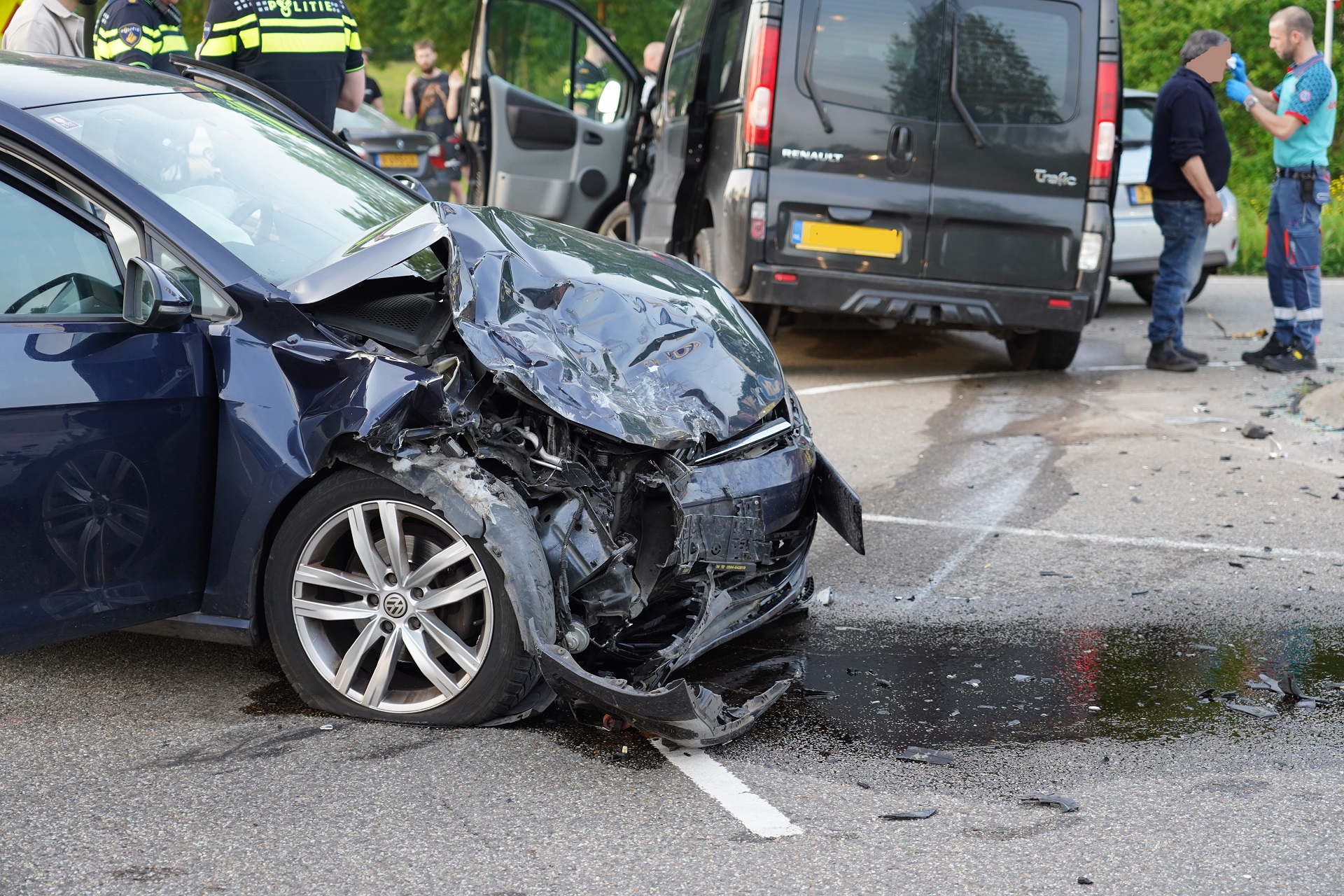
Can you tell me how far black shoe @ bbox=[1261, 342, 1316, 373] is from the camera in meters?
8.80

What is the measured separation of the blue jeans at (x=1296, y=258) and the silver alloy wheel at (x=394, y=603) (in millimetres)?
6776

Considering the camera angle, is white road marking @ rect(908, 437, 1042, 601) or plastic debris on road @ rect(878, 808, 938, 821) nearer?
plastic debris on road @ rect(878, 808, 938, 821)

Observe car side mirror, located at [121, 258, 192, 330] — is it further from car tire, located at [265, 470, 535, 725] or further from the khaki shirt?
the khaki shirt

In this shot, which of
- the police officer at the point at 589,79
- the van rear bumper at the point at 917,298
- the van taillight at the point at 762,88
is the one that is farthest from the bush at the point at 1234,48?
the van taillight at the point at 762,88

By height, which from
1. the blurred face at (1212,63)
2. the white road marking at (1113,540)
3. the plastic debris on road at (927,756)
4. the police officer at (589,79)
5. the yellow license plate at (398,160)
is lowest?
the plastic debris on road at (927,756)

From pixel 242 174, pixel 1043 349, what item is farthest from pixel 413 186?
pixel 1043 349

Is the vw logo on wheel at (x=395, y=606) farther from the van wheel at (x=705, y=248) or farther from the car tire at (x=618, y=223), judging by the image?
the car tire at (x=618, y=223)

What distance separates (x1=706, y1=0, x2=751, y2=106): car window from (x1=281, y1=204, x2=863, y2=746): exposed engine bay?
424cm

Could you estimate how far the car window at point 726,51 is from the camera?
8.01m

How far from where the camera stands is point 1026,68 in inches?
314

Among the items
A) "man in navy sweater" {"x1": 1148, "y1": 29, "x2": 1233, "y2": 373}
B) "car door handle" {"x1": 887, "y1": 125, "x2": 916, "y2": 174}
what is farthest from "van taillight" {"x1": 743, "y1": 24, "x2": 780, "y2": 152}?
"man in navy sweater" {"x1": 1148, "y1": 29, "x2": 1233, "y2": 373}

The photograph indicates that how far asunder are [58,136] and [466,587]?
1.62m

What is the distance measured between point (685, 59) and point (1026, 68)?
219 centimetres

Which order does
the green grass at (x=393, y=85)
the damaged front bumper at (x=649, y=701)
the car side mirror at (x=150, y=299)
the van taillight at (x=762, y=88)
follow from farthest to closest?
1. the green grass at (x=393, y=85)
2. the van taillight at (x=762, y=88)
3. the car side mirror at (x=150, y=299)
4. the damaged front bumper at (x=649, y=701)
